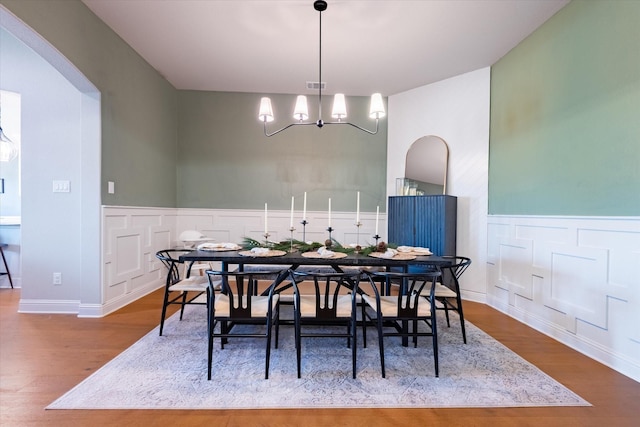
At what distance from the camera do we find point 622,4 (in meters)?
2.16

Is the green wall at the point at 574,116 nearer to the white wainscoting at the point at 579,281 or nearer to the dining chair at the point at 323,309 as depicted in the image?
the white wainscoting at the point at 579,281

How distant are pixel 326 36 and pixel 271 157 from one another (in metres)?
2.10

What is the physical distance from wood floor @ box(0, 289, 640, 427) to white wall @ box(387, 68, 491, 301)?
1.05 m

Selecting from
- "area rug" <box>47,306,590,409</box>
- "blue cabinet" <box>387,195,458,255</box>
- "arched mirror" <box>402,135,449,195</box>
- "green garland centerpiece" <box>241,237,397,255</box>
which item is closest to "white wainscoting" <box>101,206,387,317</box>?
"blue cabinet" <box>387,195,458,255</box>

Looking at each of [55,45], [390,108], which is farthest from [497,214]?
[55,45]

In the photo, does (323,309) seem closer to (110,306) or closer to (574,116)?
(110,306)

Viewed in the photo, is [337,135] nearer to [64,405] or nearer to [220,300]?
[220,300]

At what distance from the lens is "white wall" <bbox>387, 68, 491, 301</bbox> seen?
3.80m

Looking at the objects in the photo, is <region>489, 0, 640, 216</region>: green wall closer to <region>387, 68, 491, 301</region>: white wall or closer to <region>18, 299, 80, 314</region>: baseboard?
<region>387, 68, 491, 301</region>: white wall

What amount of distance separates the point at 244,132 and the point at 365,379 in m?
3.97

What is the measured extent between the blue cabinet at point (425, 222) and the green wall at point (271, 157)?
2.45ft

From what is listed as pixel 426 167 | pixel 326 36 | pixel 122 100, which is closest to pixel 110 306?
pixel 122 100

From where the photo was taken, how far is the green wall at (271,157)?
4773 millimetres

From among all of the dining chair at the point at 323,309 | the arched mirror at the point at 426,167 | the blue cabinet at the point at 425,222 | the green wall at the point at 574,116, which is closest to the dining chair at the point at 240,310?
the dining chair at the point at 323,309
